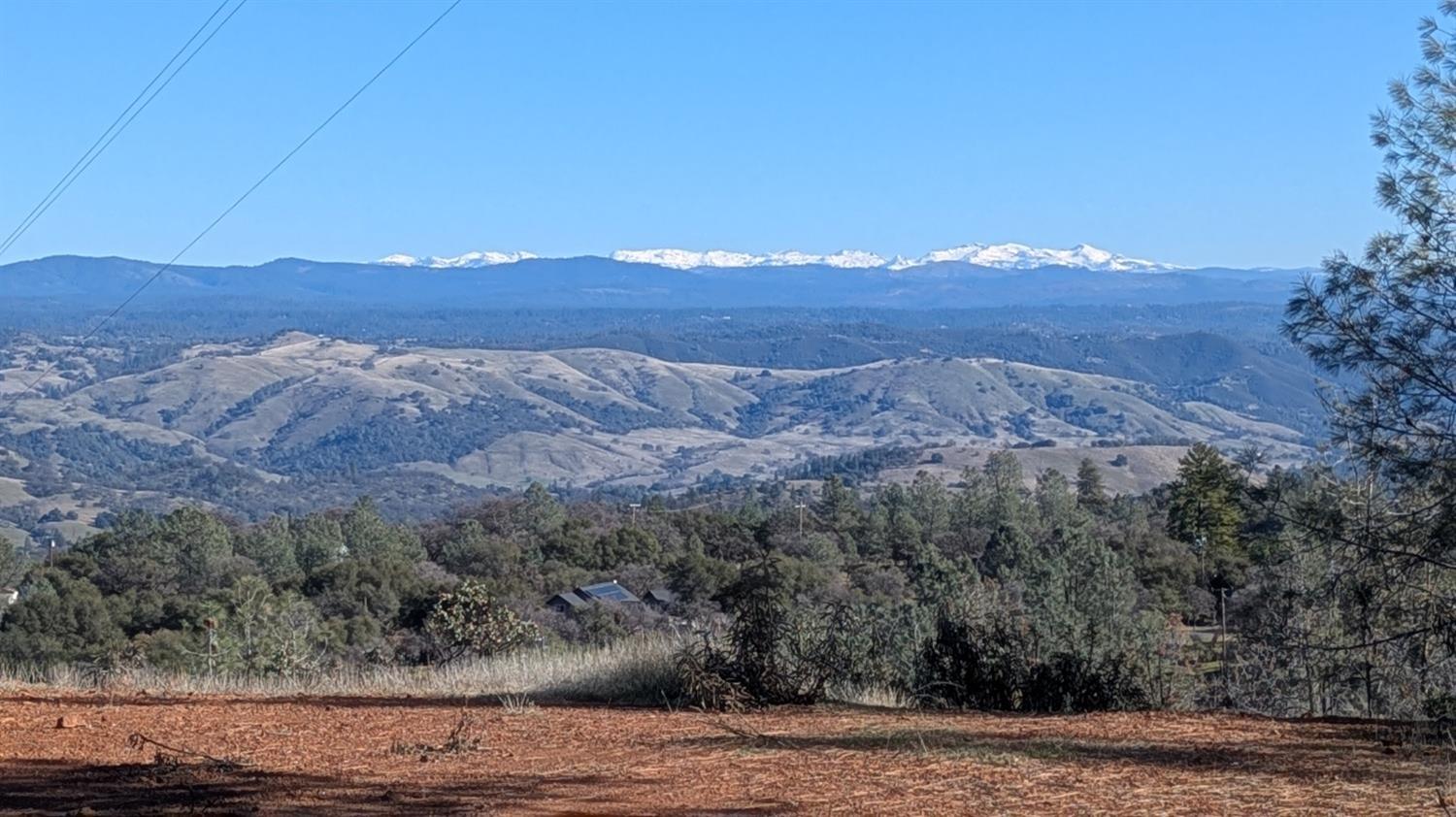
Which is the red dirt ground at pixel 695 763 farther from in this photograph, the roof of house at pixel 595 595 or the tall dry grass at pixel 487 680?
the roof of house at pixel 595 595

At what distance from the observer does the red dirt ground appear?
692cm

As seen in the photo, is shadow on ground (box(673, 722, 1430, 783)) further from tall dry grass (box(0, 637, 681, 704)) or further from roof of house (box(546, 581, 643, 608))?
roof of house (box(546, 581, 643, 608))

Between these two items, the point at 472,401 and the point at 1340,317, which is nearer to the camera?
the point at 1340,317

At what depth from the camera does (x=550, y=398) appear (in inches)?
7470

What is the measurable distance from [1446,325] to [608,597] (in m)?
28.7

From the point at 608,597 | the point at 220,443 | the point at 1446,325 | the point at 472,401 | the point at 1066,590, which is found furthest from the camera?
the point at 472,401

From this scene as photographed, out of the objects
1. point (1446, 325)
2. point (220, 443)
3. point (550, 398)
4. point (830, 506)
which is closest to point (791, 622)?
point (1446, 325)

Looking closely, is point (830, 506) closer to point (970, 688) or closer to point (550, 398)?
point (970, 688)

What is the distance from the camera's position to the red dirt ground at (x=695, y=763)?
6922mm

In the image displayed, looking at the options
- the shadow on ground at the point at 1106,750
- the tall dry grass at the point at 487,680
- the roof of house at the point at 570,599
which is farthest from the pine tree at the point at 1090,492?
the shadow on ground at the point at 1106,750

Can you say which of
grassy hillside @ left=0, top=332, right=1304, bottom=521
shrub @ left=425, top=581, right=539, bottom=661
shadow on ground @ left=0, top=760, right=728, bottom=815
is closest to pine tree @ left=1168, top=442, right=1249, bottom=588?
shrub @ left=425, top=581, right=539, bottom=661

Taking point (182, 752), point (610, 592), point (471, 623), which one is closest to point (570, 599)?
point (610, 592)

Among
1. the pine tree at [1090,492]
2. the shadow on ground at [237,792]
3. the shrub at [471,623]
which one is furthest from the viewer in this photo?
the pine tree at [1090,492]

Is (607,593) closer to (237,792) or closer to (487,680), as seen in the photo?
(487,680)
